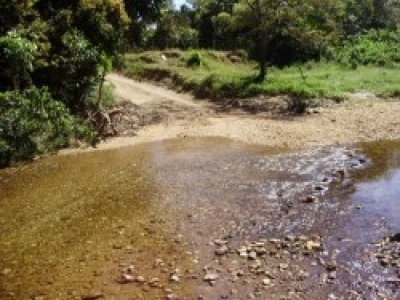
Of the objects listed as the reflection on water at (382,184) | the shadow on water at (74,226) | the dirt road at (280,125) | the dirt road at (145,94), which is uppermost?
the dirt road at (145,94)

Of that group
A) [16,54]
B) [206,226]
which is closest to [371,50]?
[16,54]

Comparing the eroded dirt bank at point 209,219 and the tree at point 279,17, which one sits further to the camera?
the tree at point 279,17

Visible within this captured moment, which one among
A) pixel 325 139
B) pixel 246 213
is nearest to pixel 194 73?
pixel 325 139

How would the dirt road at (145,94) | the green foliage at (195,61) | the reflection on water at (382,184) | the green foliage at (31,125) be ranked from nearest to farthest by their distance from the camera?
the reflection on water at (382,184) → the green foliage at (31,125) → the dirt road at (145,94) → the green foliage at (195,61)

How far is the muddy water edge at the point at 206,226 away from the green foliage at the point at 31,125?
0.76 meters

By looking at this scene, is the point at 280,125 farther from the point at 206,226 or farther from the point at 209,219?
the point at 206,226

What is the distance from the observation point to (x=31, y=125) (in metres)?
13.9

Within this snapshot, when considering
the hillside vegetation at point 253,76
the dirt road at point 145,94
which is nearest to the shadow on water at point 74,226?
the dirt road at point 145,94

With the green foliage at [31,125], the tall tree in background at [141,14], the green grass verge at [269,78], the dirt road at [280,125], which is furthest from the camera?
the tall tree in background at [141,14]

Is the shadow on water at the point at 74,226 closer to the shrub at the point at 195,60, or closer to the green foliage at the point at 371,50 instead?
the shrub at the point at 195,60

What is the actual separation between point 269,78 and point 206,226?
49.6 ft

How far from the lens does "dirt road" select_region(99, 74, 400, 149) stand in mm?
15391

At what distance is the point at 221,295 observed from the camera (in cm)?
668

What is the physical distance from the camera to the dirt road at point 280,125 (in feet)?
50.5
